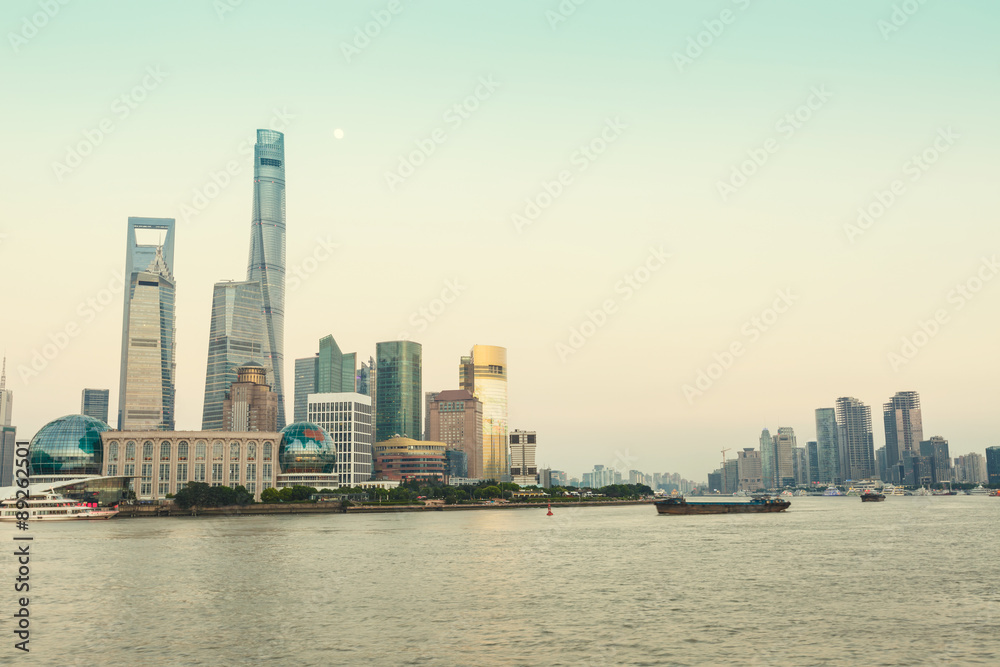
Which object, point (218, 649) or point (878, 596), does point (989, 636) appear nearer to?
point (878, 596)

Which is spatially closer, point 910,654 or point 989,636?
point 910,654

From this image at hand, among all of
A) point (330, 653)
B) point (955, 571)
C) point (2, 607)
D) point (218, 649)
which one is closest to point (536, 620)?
point (330, 653)

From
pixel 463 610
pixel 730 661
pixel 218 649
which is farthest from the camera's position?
pixel 463 610

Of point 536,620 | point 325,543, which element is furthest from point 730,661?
point 325,543

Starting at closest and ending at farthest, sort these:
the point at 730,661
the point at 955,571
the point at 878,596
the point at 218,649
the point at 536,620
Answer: the point at 730,661
the point at 218,649
the point at 536,620
the point at 878,596
the point at 955,571

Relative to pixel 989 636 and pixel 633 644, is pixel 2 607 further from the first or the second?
pixel 989 636

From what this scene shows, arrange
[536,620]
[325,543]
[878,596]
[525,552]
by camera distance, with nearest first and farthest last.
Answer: [536,620]
[878,596]
[525,552]
[325,543]
